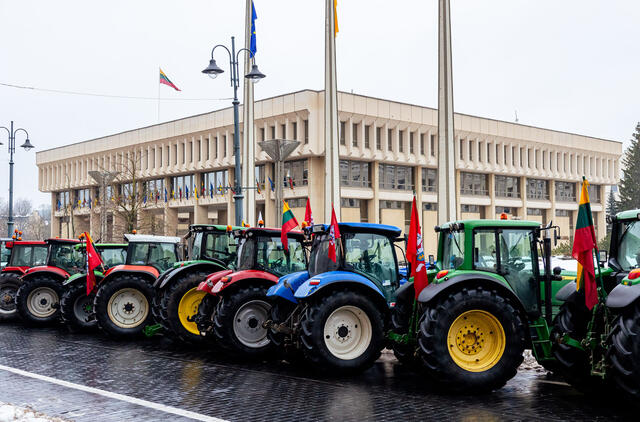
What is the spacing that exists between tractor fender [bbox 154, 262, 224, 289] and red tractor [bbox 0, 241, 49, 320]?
7.10 m

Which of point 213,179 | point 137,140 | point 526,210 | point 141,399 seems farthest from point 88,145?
point 141,399

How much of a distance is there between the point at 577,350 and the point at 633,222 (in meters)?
1.63

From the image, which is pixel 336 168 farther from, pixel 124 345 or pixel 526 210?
pixel 526 210

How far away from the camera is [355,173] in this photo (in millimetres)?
55125

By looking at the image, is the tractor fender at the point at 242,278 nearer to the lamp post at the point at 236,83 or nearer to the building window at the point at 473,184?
the lamp post at the point at 236,83

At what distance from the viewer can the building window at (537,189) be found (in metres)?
68.8

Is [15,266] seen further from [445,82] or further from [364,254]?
[445,82]

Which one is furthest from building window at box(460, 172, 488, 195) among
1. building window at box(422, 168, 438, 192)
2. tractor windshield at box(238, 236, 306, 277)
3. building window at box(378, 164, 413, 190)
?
tractor windshield at box(238, 236, 306, 277)

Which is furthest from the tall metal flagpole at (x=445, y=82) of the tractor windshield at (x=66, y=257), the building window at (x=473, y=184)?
the building window at (x=473, y=184)

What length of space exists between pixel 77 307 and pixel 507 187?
55.7 meters

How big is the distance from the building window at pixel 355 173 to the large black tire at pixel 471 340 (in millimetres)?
45094

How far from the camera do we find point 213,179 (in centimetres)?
6153

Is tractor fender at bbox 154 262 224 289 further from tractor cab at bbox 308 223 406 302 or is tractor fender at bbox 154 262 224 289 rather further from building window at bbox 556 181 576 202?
building window at bbox 556 181 576 202

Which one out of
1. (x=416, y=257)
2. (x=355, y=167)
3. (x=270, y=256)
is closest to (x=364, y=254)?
(x=416, y=257)
